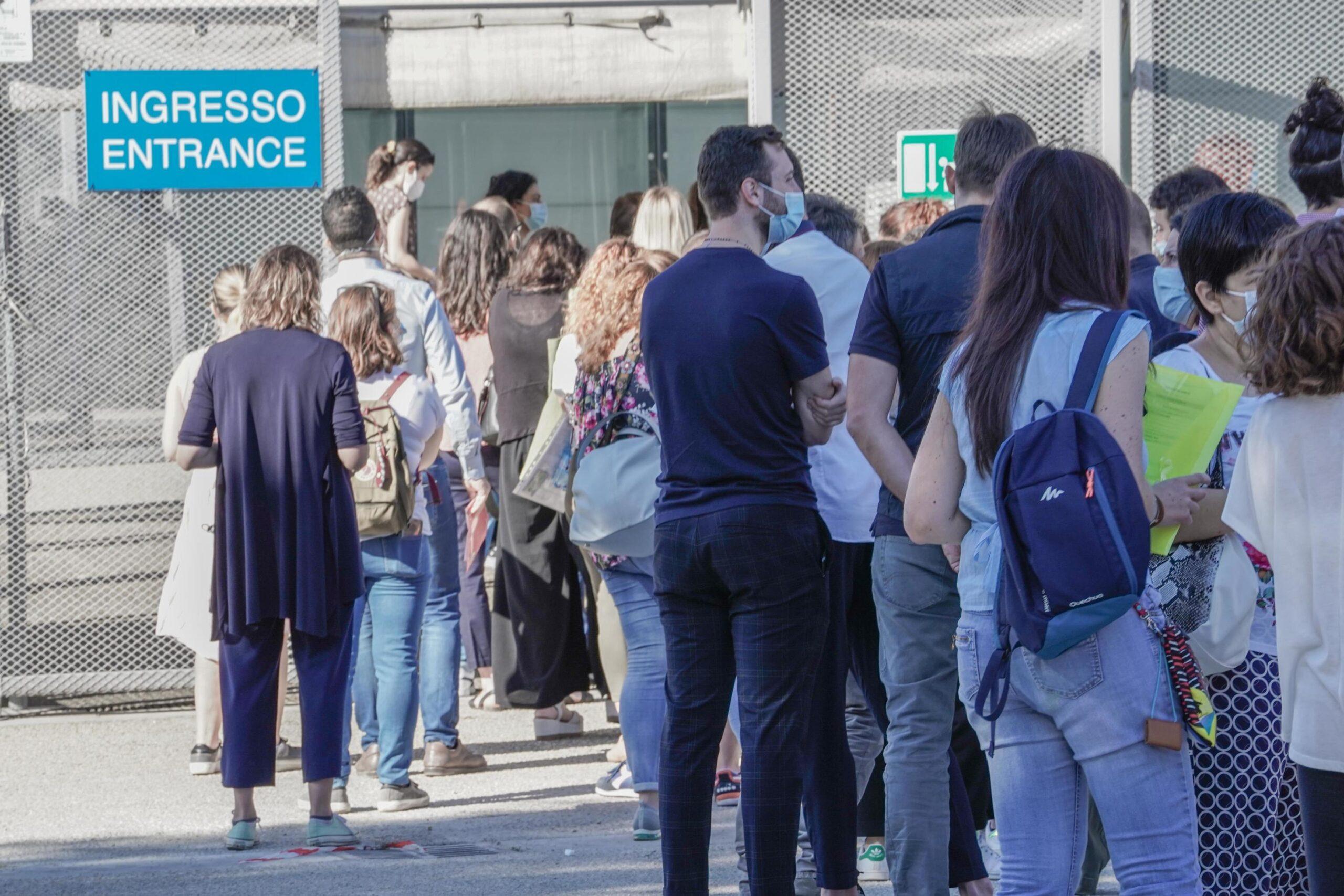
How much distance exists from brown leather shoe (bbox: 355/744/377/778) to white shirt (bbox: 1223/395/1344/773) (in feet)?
14.5

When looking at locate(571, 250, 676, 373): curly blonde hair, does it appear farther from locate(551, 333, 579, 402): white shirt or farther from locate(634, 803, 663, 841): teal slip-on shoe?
locate(634, 803, 663, 841): teal slip-on shoe

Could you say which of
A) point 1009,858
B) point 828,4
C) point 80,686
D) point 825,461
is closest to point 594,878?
point 825,461

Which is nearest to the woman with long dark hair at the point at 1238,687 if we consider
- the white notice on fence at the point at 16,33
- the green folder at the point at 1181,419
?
the green folder at the point at 1181,419

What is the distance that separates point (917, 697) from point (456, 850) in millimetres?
2056

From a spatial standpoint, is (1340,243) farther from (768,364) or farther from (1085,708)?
(768,364)

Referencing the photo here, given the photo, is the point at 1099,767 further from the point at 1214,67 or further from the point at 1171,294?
the point at 1214,67

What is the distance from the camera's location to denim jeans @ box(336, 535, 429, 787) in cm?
620

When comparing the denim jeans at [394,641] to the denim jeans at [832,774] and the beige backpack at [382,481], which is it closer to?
the beige backpack at [382,481]

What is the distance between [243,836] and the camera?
18.6ft

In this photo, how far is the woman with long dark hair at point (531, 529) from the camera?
22.4 ft

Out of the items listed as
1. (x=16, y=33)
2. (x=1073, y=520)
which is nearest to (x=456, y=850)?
(x=1073, y=520)

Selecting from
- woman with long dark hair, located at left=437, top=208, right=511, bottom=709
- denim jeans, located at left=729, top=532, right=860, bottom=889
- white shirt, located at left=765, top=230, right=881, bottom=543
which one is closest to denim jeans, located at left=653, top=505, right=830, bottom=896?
denim jeans, located at left=729, top=532, right=860, bottom=889

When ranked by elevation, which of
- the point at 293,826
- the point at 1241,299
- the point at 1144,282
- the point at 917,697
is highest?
the point at 1144,282

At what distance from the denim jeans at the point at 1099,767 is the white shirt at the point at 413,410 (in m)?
3.46
